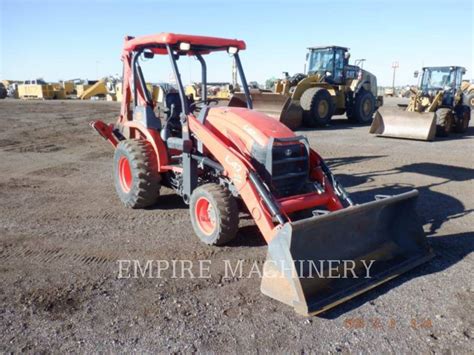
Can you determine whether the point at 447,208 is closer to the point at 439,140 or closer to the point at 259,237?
the point at 259,237

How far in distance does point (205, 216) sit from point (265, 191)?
949 millimetres

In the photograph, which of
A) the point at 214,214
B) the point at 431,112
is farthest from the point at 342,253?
the point at 431,112

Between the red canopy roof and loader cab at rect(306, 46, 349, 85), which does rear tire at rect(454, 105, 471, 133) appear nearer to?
loader cab at rect(306, 46, 349, 85)

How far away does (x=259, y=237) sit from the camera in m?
4.88

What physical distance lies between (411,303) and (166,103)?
381 centimetres

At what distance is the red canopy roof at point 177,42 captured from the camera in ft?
Answer: 16.1

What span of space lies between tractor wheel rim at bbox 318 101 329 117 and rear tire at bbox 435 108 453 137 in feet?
12.1

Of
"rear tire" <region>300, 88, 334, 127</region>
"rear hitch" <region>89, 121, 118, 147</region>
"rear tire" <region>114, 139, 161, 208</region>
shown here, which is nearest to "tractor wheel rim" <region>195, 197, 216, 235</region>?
"rear tire" <region>114, 139, 161, 208</region>

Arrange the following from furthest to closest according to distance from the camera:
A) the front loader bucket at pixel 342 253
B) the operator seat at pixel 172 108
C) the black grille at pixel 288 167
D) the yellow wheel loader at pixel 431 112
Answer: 1. the yellow wheel loader at pixel 431 112
2. the operator seat at pixel 172 108
3. the black grille at pixel 288 167
4. the front loader bucket at pixel 342 253

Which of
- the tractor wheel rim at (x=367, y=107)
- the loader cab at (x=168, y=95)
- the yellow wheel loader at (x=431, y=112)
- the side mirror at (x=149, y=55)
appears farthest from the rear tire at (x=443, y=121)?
the side mirror at (x=149, y=55)

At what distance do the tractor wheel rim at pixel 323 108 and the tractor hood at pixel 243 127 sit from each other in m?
10.8

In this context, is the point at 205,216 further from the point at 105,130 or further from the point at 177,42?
the point at 105,130

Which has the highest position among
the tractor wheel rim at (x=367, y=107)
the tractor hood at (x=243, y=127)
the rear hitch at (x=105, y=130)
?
the tractor hood at (x=243, y=127)

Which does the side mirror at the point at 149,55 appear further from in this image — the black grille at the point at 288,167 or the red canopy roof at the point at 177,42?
the black grille at the point at 288,167
